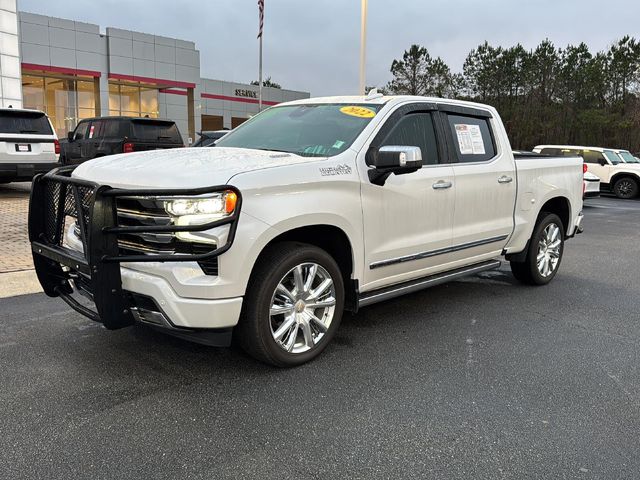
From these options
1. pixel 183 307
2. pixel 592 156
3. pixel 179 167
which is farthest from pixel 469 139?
pixel 592 156

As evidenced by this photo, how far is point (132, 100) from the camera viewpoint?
3688 cm

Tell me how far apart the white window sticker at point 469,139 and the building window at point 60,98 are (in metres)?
32.3

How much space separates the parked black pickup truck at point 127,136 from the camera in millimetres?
13547

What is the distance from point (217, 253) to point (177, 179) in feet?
1.63

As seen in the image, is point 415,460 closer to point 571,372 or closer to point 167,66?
point 571,372

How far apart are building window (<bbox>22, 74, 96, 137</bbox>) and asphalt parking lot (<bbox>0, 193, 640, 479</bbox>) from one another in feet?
104

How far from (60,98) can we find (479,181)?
111 feet

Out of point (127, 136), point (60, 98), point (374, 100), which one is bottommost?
point (374, 100)

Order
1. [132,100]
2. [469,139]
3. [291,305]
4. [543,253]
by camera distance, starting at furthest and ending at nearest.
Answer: [132,100] < [543,253] < [469,139] < [291,305]

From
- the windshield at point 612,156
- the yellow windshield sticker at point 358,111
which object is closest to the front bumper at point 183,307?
the yellow windshield sticker at point 358,111

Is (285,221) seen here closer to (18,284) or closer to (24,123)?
(18,284)

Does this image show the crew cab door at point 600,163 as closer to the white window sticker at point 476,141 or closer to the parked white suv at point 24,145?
the white window sticker at point 476,141

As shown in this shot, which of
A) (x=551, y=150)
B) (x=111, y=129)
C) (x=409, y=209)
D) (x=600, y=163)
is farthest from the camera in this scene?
(x=600, y=163)

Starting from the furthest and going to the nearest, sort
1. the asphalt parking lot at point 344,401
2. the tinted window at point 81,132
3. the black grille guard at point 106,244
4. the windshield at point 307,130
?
the tinted window at point 81,132 < the windshield at point 307,130 < the black grille guard at point 106,244 < the asphalt parking lot at point 344,401
